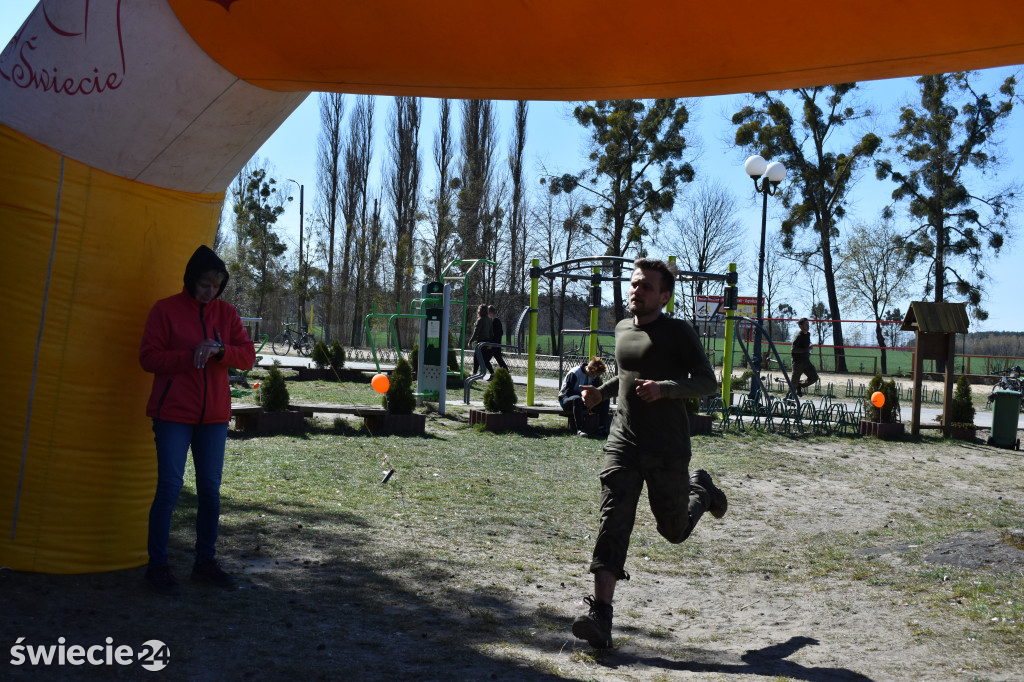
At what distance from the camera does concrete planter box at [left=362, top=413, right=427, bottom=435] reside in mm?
11750

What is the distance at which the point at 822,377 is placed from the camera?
30.8m

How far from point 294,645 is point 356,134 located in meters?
44.9

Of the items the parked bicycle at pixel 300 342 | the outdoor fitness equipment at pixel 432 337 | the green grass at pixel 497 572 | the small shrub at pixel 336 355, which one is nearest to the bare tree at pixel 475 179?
the parked bicycle at pixel 300 342

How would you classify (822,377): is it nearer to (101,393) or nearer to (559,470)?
(559,470)

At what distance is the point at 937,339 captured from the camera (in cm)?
1503

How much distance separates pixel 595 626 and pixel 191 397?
227 cm

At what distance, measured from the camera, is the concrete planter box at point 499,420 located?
496 inches

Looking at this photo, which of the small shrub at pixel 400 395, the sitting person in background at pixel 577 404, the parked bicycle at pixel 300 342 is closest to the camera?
the small shrub at pixel 400 395

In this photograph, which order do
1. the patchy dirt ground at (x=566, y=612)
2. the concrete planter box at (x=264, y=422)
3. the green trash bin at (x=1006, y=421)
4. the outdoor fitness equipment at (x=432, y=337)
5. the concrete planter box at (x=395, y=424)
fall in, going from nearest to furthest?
1. the patchy dirt ground at (x=566, y=612)
2. the concrete planter box at (x=264, y=422)
3. the concrete planter box at (x=395, y=424)
4. the green trash bin at (x=1006, y=421)
5. the outdoor fitness equipment at (x=432, y=337)

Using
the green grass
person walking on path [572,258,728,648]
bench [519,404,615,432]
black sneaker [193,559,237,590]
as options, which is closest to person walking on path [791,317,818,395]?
bench [519,404,615,432]

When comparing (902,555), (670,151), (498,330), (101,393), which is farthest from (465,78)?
(670,151)

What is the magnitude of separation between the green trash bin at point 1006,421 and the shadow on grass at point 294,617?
11.7 m

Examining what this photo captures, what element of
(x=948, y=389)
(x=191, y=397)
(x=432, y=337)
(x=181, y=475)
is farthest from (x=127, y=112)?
(x=948, y=389)

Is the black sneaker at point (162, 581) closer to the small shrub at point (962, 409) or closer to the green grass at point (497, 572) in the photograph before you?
the green grass at point (497, 572)
